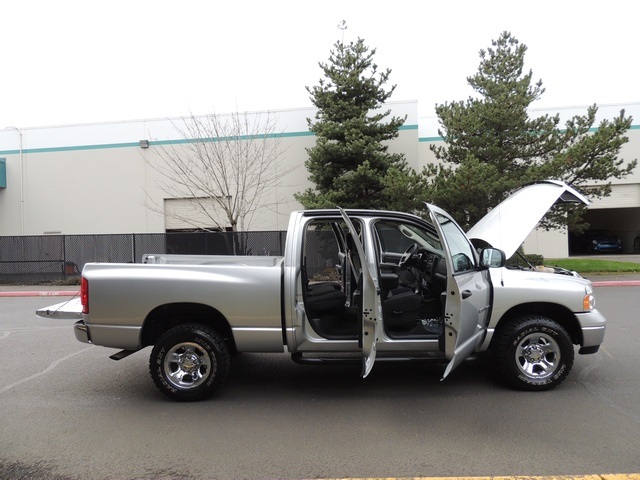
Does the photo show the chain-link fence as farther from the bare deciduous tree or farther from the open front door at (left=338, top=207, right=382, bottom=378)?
the open front door at (left=338, top=207, right=382, bottom=378)

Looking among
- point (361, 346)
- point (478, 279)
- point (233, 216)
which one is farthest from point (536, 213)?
point (233, 216)

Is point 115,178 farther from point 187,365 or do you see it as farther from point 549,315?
point 549,315

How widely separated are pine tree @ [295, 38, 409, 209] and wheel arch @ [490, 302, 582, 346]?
42.0ft

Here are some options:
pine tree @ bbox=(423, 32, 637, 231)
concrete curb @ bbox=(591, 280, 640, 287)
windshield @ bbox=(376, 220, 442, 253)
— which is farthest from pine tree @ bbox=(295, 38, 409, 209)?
windshield @ bbox=(376, 220, 442, 253)

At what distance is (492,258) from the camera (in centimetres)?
476

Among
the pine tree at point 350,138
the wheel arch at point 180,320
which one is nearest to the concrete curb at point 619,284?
the pine tree at point 350,138

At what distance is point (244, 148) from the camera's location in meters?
21.8

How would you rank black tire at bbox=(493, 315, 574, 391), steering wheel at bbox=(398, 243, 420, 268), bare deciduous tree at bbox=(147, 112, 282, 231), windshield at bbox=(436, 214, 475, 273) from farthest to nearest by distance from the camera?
bare deciduous tree at bbox=(147, 112, 282, 231), steering wheel at bbox=(398, 243, 420, 268), black tire at bbox=(493, 315, 574, 391), windshield at bbox=(436, 214, 475, 273)

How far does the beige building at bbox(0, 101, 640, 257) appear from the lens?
74.7ft

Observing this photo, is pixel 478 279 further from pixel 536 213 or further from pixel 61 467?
pixel 61 467

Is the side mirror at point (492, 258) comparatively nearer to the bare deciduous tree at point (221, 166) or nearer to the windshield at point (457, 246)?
the windshield at point (457, 246)

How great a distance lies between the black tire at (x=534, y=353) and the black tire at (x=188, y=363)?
9.22 feet

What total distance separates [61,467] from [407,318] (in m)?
3.21

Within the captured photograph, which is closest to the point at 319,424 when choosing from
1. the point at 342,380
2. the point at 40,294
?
the point at 342,380
